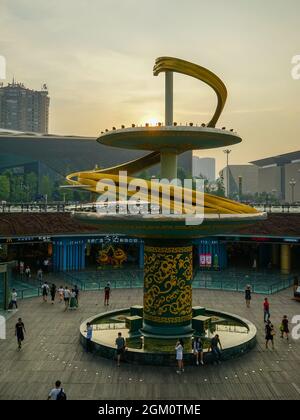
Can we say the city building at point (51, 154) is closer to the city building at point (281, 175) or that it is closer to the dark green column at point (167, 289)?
the city building at point (281, 175)

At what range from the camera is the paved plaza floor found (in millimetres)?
14117

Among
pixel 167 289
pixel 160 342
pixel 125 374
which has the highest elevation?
pixel 167 289

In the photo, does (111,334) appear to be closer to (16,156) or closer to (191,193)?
(191,193)

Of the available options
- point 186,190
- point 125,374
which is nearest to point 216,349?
point 125,374

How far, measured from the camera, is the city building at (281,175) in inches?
5579

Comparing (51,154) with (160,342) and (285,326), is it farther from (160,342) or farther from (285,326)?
(285,326)

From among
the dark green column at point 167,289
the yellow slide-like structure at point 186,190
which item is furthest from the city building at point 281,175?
the dark green column at point 167,289

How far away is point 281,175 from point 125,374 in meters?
149

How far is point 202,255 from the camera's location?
39688mm

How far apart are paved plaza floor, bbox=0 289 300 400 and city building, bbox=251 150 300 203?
123623 millimetres

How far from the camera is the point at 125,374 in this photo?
15.8 meters

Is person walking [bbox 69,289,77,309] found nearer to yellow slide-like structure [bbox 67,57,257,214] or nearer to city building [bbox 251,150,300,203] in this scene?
yellow slide-like structure [bbox 67,57,257,214]

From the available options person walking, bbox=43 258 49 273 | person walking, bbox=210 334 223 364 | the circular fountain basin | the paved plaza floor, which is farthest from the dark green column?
person walking, bbox=43 258 49 273

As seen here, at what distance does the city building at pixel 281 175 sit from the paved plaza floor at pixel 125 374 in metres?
124
